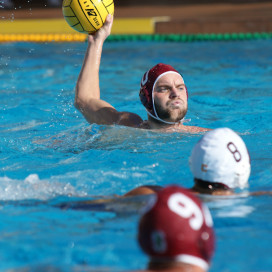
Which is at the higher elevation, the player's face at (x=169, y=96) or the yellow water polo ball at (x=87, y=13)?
the yellow water polo ball at (x=87, y=13)

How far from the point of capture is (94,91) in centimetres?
447

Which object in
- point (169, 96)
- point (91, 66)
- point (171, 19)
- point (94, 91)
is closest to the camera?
point (169, 96)

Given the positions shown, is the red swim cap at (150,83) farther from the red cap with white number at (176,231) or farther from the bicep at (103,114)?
the red cap with white number at (176,231)

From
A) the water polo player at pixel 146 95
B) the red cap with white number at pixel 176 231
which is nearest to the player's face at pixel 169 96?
the water polo player at pixel 146 95

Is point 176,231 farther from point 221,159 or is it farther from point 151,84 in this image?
point 151,84

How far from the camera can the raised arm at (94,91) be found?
4344mm

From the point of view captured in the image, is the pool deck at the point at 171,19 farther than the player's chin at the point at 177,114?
Yes

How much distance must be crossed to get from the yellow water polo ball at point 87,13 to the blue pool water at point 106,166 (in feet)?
2.82

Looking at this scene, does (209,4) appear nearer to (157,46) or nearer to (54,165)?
(157,46)

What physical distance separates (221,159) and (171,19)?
10783 millimetres

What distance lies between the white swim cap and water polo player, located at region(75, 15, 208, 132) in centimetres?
144

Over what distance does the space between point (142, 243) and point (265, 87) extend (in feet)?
19.1

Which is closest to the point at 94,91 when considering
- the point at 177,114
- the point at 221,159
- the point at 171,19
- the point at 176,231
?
the point at 177,114

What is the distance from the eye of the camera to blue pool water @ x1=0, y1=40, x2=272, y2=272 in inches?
98.0
